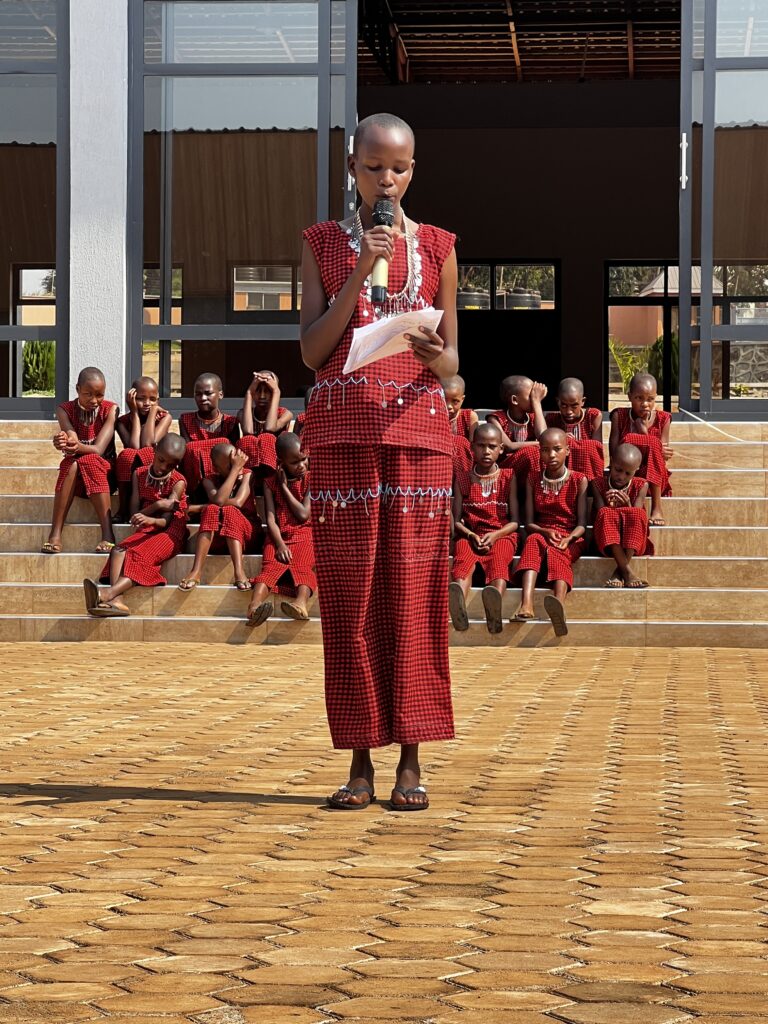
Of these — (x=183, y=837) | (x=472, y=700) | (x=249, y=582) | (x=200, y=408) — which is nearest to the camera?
(x=183, y=837)

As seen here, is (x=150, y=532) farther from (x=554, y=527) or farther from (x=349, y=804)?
(x=349, y=804)

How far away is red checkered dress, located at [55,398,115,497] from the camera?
1094cm

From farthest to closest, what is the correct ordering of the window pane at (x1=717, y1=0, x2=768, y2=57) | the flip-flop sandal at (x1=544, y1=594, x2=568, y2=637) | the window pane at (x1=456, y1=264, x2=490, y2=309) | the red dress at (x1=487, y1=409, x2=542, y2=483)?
the window pane at (x1=456, y1=264, x2=490, y2=309)
the window pane at (x1=717, y1=0, x2=768, y2=57)
the red dress at (x1=487, y1=409, x2=542, y2=483)
the flip-flop sandal at (x1=544, y1=594, x2=568, y2=637)

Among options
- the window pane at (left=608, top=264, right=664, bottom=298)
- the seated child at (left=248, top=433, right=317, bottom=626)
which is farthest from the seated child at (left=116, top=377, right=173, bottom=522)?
the window pane at (left=608, top=264, right=664, bottom=298)

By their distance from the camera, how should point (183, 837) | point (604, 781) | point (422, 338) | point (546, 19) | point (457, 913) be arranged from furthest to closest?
point (546, 19)
point (604, 781)
point (422, 338)
point (183, 837)
point (457, 913)

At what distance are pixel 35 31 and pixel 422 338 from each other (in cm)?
1065

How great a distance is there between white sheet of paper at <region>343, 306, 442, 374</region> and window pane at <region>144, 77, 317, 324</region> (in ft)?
31.7

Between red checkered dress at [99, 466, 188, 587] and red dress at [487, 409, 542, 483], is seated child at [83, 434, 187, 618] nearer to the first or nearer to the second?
red checkered dress at [99, 466, 188, 587]

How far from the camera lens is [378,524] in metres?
4.37

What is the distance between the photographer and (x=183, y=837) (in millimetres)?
3936

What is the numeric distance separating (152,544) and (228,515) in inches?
20.5

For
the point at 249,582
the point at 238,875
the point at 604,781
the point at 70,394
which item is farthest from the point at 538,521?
the point at 238,875

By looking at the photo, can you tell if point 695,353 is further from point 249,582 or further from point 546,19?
point 546,19

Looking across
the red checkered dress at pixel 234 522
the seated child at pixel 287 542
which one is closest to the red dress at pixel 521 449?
the seated child at pixel 287 542
